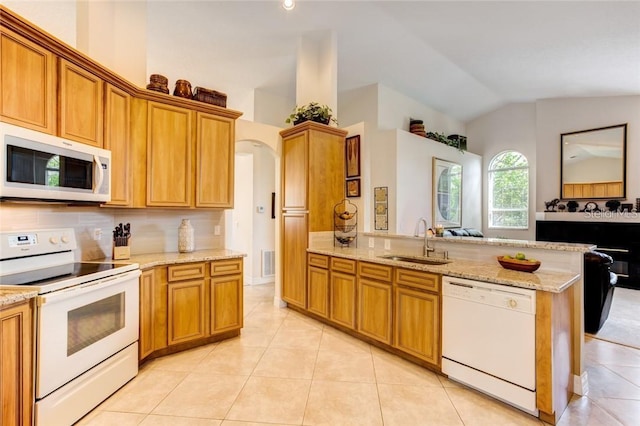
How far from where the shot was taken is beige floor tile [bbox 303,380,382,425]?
191cm

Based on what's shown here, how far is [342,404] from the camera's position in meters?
2.07

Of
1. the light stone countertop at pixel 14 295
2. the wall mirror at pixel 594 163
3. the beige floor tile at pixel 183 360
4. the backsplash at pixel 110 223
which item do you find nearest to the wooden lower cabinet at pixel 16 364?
the light stone countertop at pixel 14 295

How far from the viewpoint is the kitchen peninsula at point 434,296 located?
73.2 inches

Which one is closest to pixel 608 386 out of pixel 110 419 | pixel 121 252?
pixel 110 419

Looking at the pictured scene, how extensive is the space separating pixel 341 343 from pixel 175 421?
1662 millimetres

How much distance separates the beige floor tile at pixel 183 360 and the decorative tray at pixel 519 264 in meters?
Answer: 2.79

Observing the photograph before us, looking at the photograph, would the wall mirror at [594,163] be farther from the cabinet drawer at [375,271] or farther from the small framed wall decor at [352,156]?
the cabinet drawer at [375,271]

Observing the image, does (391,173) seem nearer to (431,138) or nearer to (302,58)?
(431,138)

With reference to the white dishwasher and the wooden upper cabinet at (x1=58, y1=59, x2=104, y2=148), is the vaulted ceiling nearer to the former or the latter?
the wooden upper cabinet at (x1=58, y1=59, x2=104, y2=148)

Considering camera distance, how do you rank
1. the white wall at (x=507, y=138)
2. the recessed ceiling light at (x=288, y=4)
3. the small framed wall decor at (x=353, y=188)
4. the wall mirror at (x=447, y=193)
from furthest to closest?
the white wall at (x=507, y=138), the wall mirror at (x=447, y=193), the small framed wall decor at (x=353, y=188), the recessed ceiling light at (x=288, y=4)

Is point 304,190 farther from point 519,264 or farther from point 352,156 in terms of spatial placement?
point 519,264

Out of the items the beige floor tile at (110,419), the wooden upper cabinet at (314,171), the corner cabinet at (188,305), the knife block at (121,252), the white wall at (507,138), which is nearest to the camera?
the beige floor tile at (110,419)

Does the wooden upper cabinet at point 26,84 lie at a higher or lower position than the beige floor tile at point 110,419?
higher

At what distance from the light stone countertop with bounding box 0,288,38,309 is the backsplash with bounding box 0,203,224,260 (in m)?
0.75
